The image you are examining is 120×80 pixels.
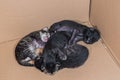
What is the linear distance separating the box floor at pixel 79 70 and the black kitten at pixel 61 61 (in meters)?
0.03

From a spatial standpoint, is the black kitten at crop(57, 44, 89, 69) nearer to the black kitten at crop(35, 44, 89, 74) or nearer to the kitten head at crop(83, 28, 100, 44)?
the black kitten at crop(35, 44, 89, 74)

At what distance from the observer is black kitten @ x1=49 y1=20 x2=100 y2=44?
1385 mm

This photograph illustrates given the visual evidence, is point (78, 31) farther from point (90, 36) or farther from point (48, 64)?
point (48, 64)

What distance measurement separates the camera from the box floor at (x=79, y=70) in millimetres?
1251

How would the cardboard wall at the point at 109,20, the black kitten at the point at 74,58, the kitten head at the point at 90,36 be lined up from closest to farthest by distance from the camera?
the cardboard wall at the point at 109,20 < the black kitten at the point at 74,58 < the kitten head at the point at 90,36

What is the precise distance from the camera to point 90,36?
4.53ft

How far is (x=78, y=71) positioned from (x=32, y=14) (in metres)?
0.43

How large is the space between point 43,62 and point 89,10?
478 millimetres

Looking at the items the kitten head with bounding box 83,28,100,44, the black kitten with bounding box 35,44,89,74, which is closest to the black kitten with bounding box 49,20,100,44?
the kitten head with bounding box 83,28,100,44

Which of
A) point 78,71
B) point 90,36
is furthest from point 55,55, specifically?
point 90,36

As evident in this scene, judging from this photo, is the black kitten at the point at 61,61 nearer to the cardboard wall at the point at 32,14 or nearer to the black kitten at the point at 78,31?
the black kitten at the point at 78,31

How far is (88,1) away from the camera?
56.0 inches

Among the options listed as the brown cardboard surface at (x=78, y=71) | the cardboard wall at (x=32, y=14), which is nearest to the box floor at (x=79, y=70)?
the brown cardboard surface at (x=78, y=71)

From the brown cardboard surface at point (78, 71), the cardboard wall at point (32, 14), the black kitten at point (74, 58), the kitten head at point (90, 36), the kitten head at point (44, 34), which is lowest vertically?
the brown cardboard surface at point (78, 71)
